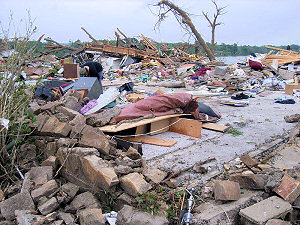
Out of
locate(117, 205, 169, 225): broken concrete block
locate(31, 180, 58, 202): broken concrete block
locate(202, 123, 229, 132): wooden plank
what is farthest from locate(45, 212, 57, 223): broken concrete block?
locate(202, 123, 229, 132): wooden plank

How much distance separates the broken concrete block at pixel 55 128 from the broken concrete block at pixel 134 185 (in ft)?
3.81

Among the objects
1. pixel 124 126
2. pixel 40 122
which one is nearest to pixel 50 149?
pixel 40 122

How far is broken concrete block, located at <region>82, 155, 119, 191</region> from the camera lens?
111 inches

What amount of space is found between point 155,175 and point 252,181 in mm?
1071

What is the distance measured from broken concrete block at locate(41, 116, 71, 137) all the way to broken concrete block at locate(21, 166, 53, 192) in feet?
1.99

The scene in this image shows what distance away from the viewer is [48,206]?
264 centimetres

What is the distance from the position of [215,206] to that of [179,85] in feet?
29.4

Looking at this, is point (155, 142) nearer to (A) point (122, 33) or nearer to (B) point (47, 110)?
(B) point (47, 110)

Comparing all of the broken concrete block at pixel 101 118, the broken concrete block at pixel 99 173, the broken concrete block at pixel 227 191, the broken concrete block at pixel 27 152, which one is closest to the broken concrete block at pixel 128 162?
the broken concrete block at pixel 99 173

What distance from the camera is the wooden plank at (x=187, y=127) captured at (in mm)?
4898

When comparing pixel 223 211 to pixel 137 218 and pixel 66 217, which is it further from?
pixel 66 217

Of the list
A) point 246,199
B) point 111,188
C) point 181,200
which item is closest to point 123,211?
point 111,188

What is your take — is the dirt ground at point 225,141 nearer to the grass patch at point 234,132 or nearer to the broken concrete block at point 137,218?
the grass patch at point 234,132

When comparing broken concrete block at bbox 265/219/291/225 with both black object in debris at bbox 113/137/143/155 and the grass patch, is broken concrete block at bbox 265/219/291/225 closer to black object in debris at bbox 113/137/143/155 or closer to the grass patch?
black object in debris at bbox 113/137/143/155
